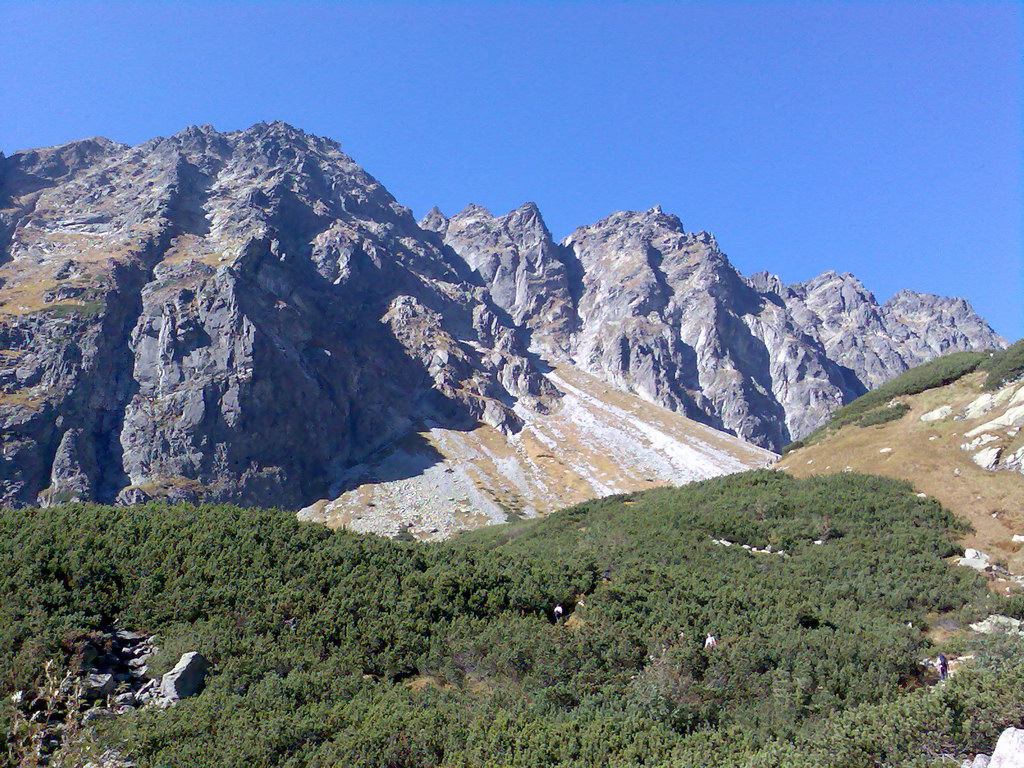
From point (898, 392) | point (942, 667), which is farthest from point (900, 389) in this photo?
point (942, 667)

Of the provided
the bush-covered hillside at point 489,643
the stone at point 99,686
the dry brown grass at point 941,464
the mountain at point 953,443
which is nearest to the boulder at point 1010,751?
the bush-covered hillside at point 489,643

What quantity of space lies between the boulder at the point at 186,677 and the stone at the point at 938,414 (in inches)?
1584

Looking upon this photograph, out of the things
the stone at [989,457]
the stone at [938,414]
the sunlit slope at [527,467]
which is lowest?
the stone at [989,457]

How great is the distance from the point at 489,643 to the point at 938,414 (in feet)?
114

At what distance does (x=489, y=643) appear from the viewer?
1461cm

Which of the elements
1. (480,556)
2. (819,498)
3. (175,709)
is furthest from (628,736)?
(819,498)

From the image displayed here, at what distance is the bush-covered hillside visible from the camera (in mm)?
9898

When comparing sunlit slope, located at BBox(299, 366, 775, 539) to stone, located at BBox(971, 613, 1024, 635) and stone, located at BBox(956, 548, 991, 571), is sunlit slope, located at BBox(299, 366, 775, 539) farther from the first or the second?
stone, located at BBox(971, 613, 1024, 635)

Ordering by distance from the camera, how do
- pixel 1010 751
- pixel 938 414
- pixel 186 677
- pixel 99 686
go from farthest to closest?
pixel 938 414 < pixel 186 677 < pixel 99 686 < pixel 1010 751

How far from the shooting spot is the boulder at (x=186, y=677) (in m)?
11.8

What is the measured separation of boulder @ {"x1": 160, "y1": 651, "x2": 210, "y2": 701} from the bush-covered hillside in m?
0.38

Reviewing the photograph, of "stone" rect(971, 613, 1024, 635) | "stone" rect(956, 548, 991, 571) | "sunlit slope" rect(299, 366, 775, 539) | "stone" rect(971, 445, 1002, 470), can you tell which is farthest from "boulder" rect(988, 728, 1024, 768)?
"sunlit slope" rect(299, 366, 775, 539)

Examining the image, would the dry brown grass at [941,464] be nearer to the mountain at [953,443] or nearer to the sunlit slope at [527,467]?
the mountain at [953,443]

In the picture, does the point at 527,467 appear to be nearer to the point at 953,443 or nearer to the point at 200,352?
the point at 200,352
